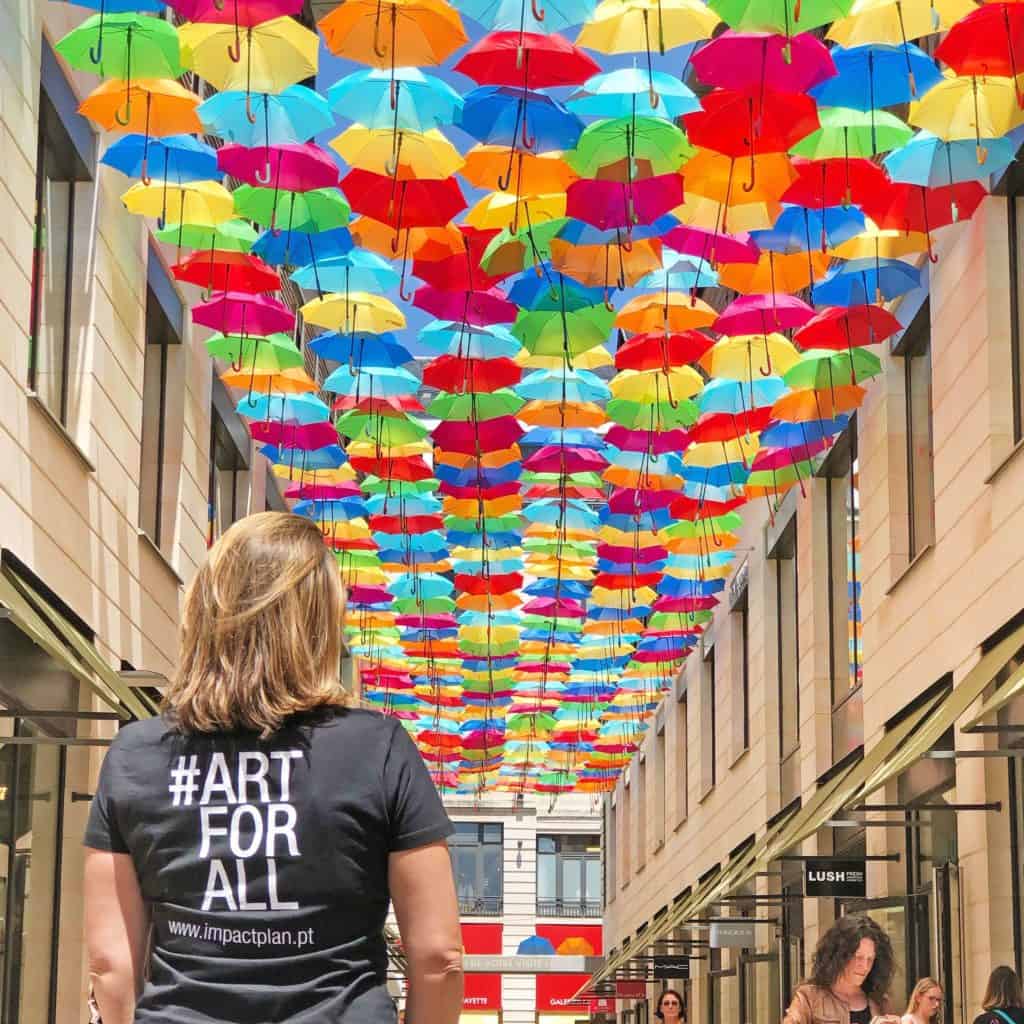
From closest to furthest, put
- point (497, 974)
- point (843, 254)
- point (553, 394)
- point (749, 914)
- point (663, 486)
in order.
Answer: point (843, 254), point (553, 394), point (663, 486), point (749, 914), point (497, 974)

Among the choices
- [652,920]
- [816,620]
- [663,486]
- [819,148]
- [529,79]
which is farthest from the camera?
[652,920]

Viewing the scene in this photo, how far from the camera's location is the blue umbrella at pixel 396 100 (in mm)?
13242

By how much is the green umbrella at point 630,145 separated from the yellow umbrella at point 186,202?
3.39m

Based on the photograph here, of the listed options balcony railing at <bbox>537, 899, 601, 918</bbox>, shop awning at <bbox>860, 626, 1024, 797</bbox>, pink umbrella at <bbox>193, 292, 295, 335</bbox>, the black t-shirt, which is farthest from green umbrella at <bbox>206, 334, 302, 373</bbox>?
balcony railing at <bbox>537, 899, 601, 918</bbox>

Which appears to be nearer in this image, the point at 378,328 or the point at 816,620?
the point at 378,328

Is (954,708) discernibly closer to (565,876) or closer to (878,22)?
(878,22)

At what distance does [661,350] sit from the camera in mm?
17156

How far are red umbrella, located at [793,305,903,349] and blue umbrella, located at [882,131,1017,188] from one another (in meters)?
2.39

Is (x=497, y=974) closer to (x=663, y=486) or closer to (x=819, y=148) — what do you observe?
(x=663, y=486)

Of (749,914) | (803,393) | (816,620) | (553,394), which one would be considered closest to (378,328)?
(553,394)

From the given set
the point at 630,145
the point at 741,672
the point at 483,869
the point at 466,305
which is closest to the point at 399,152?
the point at 630,145

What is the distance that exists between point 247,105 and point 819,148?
3.77 meters

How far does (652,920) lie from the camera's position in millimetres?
41969

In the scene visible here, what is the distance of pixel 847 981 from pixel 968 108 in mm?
6126
